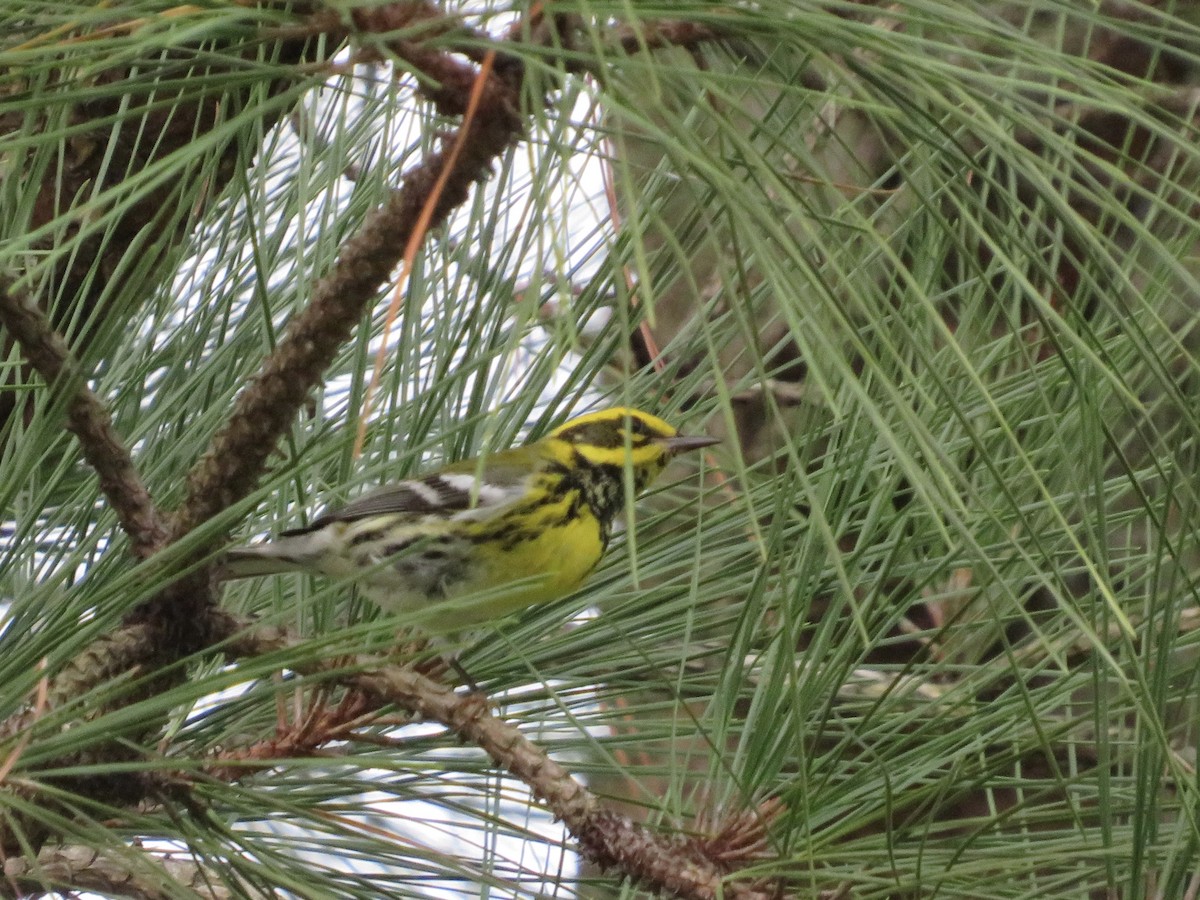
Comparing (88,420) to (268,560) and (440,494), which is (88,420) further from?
(440,494)

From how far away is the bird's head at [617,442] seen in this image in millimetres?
Answer: 1455

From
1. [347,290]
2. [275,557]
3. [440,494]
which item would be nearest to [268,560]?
[275,557]

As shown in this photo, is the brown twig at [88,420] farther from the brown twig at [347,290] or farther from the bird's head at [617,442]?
the bird's head at [617,442]

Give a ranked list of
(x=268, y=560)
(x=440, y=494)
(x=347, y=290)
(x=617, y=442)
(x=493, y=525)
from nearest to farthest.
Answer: (x=347, y=290)
(x=268, y=560)
(x=440, y=494)
(x=493, y=525)
(x=617, y=442)

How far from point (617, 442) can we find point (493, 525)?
0.77 ft

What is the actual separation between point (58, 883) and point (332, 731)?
24 cm

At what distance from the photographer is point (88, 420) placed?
0.87m

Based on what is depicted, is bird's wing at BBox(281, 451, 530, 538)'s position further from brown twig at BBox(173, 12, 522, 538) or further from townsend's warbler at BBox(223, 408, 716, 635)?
brown twig at BBox(173, 12, 522, 538)

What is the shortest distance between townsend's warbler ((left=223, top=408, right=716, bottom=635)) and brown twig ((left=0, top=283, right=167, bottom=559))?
1.12 feet

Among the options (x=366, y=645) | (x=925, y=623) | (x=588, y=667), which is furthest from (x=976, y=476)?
(x=925, y=623)

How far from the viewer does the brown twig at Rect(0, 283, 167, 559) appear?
0.82 meters

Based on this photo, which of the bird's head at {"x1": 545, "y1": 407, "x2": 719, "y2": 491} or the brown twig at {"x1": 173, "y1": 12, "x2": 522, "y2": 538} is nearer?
the brown twig at {"x1": 173, "y1": 12, "x2": 522, "y2": 538}

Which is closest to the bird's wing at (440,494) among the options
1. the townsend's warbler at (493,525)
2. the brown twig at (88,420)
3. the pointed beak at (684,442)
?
the townsend's warbler at (493,525)

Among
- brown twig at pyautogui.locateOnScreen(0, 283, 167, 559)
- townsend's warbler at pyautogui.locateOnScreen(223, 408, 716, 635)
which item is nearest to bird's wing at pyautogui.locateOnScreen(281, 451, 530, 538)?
townsend's warbler at pyautogui.locateOnScreen(223, 408, 716, 635)
